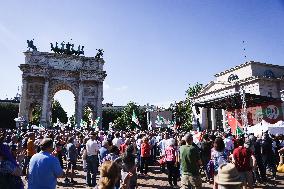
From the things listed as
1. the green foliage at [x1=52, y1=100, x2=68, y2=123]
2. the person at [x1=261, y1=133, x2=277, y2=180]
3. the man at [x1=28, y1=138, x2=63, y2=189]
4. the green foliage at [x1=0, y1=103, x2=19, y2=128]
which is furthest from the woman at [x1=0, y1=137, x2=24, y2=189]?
the green foliage at [x1=52, y1=100, x2=68, y2=123]

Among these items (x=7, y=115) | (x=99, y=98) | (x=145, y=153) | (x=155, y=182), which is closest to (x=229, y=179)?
(x=155, y=182)

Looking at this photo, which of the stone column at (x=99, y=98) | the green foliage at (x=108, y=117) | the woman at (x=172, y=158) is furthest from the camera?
the green foliage at (x=108, y=117)

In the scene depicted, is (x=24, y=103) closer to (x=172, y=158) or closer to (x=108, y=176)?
(x=172, y=158)

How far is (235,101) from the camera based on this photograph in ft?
83.5

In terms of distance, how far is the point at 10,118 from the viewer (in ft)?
250

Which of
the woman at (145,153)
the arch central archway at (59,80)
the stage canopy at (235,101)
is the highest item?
the arch central archway at (59,80)

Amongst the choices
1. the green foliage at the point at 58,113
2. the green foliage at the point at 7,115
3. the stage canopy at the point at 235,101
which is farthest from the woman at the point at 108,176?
the green foliage at the point at 58,113

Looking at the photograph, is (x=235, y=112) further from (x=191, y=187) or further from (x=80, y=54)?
(x=80, y=54)

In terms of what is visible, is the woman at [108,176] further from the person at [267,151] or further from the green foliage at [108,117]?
the green foliage at [108,117]

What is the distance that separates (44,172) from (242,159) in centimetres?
557

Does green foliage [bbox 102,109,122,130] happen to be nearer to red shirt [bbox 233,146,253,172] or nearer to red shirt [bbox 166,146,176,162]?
red shirt [bbox 166,146,176,162]

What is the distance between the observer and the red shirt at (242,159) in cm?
877

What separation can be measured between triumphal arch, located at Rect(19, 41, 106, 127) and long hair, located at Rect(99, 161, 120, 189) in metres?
49.8

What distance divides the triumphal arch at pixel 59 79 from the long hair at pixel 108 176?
49822mm
